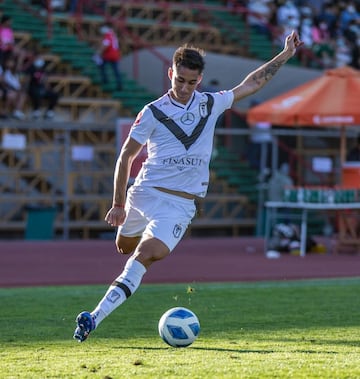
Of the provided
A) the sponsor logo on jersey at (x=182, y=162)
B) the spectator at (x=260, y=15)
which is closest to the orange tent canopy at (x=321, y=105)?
the sponsor logo on jersey at (x=182, y=162)

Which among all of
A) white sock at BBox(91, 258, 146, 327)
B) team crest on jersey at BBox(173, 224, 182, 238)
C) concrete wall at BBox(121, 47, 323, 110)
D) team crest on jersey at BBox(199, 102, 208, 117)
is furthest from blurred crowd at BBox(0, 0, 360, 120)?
white sock at BBox(91, 258, 146, 327)

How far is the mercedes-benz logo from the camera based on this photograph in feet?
29.0

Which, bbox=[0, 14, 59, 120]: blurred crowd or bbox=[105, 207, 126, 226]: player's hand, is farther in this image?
bbox=[0, 14, 59, 120]: blurred crowd

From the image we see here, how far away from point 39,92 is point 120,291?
16607 mm

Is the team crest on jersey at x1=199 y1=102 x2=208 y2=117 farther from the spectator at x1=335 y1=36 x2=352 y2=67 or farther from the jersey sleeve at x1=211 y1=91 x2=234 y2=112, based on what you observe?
the spectator at x1=335 y1=36 x2=352 y2=67

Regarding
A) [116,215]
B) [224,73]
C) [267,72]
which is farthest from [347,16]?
[116,215]

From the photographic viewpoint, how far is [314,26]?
110 ft

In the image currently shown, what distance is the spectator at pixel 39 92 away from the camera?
79.7ft

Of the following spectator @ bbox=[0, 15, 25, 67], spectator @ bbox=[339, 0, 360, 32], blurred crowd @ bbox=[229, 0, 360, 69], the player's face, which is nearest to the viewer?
the player's face

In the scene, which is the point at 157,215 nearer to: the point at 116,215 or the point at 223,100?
the point at 116,215

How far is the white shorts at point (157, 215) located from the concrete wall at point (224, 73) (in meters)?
19.1

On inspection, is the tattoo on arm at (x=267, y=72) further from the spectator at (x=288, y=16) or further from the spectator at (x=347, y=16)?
the spectator at (x=347, y=16)

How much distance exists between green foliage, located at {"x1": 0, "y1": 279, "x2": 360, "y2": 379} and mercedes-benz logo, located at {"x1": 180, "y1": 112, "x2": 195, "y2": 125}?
1784 millimetres

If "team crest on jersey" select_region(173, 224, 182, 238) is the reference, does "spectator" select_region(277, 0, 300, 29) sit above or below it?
above
